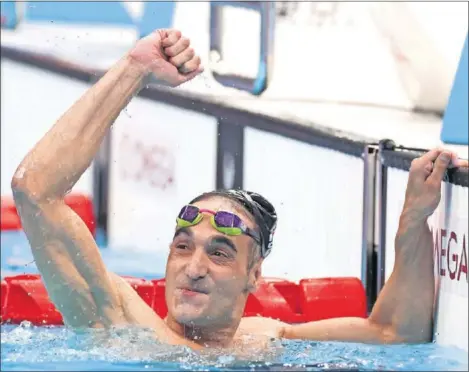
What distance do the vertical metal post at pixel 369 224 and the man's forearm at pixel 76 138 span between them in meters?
1.44

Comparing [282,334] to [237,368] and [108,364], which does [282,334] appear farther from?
[108,364]

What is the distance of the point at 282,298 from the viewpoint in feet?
13.3

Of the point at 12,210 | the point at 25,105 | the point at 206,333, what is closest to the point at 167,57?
the point at 206,333

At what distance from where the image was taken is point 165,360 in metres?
2.83

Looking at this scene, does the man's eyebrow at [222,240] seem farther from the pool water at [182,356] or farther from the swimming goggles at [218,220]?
the pool water at [182,356]

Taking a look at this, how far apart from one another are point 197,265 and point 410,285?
679 millimetres

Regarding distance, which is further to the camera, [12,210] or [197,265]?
[12,210]

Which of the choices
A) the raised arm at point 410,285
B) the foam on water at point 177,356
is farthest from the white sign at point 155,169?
the foam on water at point 177,356

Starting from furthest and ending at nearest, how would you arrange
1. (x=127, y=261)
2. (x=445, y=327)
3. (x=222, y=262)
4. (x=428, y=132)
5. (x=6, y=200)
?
(x=6, y=200), (x=127, y=261), (x=428, y=132), (x=445, y=327), (x=222, y=262)

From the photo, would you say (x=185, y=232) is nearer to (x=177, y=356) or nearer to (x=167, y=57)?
(x=177, y=356)

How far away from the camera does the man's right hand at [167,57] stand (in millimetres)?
2814

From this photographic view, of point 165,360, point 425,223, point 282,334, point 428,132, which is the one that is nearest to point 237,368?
point 165,360

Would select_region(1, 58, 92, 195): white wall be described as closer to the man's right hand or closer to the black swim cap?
the black swim cap

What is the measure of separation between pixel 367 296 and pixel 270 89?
2460mm
